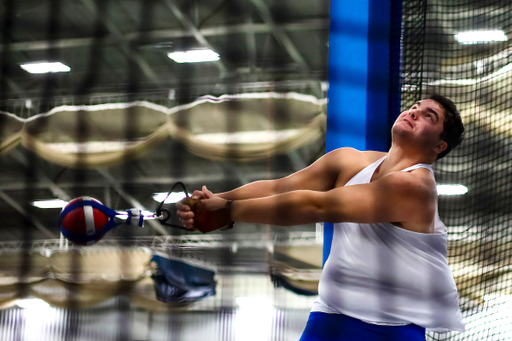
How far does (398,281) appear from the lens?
3.15 feet

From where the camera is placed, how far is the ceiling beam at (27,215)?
220 inches

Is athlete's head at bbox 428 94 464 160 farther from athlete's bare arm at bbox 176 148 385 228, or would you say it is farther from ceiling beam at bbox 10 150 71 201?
ceiling beam at bbox 10 150 71 201

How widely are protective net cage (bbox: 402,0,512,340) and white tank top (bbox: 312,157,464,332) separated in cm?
36

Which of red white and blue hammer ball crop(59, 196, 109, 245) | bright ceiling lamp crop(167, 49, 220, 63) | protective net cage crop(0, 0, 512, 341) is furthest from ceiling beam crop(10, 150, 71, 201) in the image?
red white and blue hammer ball crop(59, 196, 109, 245)

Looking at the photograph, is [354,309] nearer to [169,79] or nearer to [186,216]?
[186,216]

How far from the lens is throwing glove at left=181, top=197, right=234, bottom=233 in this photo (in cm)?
103

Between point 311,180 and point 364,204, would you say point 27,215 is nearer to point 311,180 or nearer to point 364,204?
point 311,180

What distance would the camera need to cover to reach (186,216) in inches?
40.9

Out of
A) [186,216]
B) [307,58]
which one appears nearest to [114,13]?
[307,58]

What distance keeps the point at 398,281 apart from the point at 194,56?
393 cm

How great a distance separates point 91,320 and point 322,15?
3.03 m

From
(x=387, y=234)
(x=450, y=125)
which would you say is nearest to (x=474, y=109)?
(x=450, y=125)

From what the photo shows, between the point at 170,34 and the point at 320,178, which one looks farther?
the point at 170,34

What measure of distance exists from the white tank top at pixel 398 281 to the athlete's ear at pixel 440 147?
0.07 m
